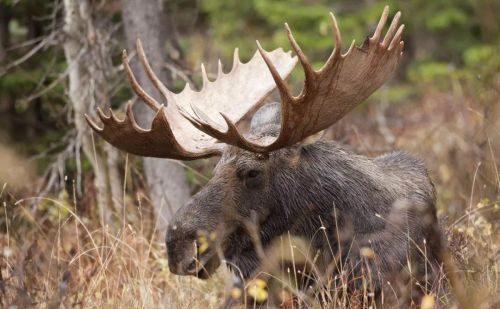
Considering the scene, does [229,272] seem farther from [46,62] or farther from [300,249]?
[46,62]

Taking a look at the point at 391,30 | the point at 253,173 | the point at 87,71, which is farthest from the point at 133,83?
the point at 87,71

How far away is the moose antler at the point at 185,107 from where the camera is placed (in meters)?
5.75

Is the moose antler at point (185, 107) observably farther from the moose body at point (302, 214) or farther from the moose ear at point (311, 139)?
the moose ear at point (311, 139)

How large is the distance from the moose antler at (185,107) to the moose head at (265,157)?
1 centimetres

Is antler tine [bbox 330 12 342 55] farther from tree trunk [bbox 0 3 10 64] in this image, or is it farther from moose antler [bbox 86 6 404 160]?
tree trunk [bbox 0 3 10 64]

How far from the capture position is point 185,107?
264 inches

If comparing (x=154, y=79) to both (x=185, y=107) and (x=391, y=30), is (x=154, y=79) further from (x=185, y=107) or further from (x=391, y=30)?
(x=391, y=30)

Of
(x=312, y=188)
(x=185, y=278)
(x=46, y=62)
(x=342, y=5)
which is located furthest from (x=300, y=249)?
(x=342, y=5)

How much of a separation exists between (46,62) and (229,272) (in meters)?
4.15

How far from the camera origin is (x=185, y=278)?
686 cm

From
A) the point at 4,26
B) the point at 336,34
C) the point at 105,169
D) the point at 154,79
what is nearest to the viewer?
the point at 336,34

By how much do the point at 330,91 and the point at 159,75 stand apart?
292 centimetres

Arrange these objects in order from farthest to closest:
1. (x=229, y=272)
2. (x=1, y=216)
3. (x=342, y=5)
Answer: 1. (x=342, y=5)
2. (x=1, y=216)
3. (x=229, y=272)

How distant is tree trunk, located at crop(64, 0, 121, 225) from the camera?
27.0 ft
